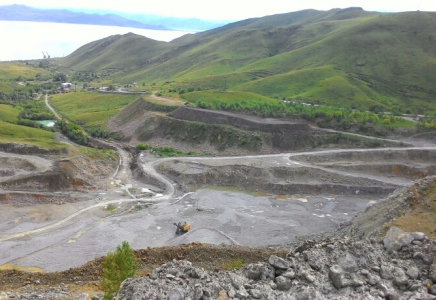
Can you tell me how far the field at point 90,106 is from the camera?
100906 millimetres

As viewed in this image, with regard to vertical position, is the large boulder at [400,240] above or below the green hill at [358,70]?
below

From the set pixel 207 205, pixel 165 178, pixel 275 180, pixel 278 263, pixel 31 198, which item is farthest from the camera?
pixel 165 178

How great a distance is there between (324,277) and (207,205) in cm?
3490

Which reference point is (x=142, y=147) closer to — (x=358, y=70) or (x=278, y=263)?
(x=278, y=263)

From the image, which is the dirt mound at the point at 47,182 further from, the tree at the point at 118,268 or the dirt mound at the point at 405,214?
the dirt mound at the point at 405,214

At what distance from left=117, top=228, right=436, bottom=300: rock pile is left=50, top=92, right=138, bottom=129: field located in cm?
8187

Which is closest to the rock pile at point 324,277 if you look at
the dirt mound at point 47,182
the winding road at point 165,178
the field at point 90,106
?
the winding road at point 165,178

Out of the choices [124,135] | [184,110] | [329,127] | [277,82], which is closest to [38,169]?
[124,135]

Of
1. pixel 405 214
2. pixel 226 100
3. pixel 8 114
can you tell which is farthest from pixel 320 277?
pixel 8 114

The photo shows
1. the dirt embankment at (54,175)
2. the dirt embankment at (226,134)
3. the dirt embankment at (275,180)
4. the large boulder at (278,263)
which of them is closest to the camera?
the large boulder at (278,263)

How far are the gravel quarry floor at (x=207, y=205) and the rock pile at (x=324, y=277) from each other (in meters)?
21.6

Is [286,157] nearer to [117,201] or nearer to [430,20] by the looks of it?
[117,201]

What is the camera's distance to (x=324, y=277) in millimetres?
18688

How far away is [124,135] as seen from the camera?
8688 cm
